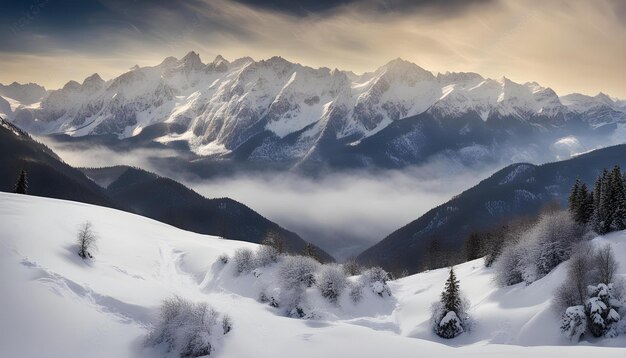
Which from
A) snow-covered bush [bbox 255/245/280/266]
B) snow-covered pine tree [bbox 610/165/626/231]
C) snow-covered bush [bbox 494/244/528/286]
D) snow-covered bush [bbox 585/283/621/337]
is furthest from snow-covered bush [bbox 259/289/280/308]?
snow-covered pine tree [bbox 610/165/626/231]

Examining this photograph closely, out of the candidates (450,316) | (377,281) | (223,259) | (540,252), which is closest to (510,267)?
(540,252)

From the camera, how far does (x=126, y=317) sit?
5253cm

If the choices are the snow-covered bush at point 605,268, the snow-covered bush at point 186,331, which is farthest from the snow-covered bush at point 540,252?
the snow-covered bush at point 186,331

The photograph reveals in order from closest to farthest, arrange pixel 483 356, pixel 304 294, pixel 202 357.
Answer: pixel 483 356 < pixel 202 357 < pixel 304 294

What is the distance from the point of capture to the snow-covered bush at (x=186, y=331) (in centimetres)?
4797

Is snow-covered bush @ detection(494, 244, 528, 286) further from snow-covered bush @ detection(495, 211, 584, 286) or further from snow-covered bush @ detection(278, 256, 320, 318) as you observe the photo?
snow-covered bush @ detection(278, 256, 320, 318)

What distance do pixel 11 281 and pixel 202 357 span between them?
24256 millimetres

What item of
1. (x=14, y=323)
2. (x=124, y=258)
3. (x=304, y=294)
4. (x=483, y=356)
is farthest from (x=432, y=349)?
(x=124, y=258)

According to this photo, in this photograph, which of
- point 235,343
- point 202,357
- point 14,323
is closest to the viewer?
point 14,323

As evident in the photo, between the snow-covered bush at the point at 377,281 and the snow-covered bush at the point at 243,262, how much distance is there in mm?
22368

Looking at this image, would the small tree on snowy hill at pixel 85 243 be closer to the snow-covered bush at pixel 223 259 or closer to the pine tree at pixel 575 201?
the snow-covered bush at pixel 223 259

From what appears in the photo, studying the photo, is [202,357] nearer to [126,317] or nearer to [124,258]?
[126,317]

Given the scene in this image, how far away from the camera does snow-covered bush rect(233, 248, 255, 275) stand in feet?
278

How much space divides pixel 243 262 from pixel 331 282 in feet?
62.4
